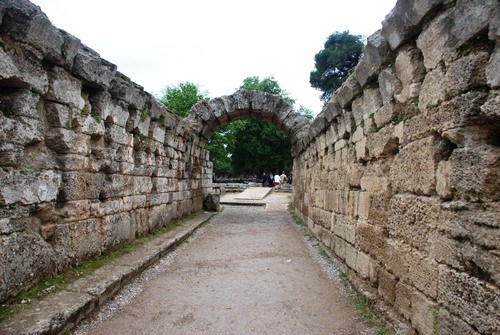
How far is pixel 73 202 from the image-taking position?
4164 millimetres

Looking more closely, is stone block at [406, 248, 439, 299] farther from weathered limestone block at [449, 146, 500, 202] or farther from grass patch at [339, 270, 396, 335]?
weathered limestone block at [449, 146, 500, 202]

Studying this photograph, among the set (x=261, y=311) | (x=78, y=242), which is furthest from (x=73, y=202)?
(x=261, y=311)

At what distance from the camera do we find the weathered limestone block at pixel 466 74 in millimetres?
2100

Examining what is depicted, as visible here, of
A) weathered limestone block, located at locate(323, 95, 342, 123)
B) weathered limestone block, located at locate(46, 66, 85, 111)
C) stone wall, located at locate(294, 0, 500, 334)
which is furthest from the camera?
weathered limestone block, located at locate(323, 95, 342, 123)

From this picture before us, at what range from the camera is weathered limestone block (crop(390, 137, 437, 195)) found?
105 inches

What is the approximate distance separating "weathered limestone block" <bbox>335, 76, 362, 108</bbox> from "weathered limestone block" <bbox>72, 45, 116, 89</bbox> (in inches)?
123

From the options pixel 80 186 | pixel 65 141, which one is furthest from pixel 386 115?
pixel 80 186

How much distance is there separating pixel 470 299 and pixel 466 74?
1.34 metres

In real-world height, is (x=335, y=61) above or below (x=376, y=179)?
above

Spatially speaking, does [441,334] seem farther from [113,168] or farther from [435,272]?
[113,168]

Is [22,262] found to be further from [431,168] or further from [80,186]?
[431,168]

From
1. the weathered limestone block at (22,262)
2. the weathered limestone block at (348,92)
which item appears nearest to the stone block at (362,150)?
the weathered limestone block at (348,92)

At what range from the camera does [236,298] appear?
4.00 m

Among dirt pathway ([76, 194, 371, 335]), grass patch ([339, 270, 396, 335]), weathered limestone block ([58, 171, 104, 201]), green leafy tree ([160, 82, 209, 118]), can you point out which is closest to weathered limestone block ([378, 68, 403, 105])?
grass patch ([339, 270, 396, 335])
